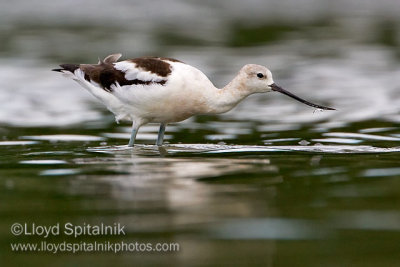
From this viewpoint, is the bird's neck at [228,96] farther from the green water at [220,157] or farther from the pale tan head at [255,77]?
the green water at [220,157]

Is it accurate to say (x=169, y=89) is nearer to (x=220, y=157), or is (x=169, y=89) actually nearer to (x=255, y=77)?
(x=255, y=77)

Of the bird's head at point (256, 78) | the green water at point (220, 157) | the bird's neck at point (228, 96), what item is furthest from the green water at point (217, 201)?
the bird's head at point (256, 78)

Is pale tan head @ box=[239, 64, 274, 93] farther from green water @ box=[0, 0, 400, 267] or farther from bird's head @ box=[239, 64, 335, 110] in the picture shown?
green water @ box=[0, 0, 400, 267]

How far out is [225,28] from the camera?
1052 inches

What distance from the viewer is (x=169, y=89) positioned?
1095cm

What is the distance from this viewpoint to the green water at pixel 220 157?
20.3ft

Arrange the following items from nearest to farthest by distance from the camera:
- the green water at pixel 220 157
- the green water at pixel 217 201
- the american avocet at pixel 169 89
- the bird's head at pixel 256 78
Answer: the green water at pixel 217 201, the green water at pixel 220 157, the american avocet at pixel 169 89, the bird's head at pixel 256 78

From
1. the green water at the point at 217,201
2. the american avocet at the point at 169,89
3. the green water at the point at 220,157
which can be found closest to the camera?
the green water at the point at 217,201

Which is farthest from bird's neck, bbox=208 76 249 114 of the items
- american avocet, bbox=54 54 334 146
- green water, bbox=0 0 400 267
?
green water, bbox=0 0 400 267

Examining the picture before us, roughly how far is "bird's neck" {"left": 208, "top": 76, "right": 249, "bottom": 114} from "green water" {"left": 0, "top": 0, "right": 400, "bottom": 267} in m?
0.51

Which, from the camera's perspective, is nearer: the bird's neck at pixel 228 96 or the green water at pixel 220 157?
the green water at pixel 220 157

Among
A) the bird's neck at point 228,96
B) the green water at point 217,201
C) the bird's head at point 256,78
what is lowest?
the green water at point 217,201

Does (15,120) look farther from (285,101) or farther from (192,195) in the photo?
(192,195)

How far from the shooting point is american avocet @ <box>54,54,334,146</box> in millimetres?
11016
